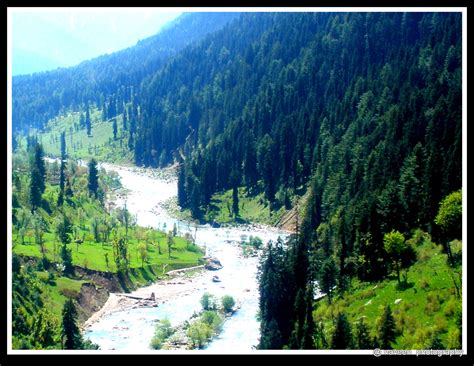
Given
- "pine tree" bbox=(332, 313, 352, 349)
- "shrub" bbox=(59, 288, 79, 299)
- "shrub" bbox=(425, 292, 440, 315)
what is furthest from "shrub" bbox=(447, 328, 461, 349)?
"shrub" bbox=(59, 288, 79, 299)

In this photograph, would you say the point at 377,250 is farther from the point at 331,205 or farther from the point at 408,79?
the point at 408,79

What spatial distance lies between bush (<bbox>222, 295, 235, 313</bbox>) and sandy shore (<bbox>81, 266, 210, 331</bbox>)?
7.38m

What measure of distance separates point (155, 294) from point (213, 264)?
11.4 meters

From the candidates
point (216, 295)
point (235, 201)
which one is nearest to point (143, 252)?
point (216, 295)

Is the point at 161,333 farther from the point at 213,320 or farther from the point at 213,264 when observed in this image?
the point at 213,264

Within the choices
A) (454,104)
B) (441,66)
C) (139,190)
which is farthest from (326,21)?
(454,104)

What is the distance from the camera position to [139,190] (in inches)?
4628

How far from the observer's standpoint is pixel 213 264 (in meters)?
67.4

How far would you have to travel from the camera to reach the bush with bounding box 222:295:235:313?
167 ft

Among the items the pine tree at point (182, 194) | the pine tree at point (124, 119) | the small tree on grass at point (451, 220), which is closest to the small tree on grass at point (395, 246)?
the small tree on grass at point (451, 220)

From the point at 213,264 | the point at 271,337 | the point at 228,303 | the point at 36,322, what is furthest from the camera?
the point at 213,264

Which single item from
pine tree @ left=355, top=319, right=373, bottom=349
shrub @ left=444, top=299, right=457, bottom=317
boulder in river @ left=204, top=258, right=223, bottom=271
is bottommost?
boulder in river @ left=204, top=258, right=223, bottom=271

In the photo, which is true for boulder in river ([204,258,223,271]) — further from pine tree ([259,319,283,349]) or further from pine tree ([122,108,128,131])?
pine tree ([122,108,128,131])

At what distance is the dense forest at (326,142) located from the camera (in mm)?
40875
